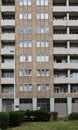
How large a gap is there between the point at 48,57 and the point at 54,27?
8.13m

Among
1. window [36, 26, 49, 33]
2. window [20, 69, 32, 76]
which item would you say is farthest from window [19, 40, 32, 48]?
window [20, 69, 32, 76]

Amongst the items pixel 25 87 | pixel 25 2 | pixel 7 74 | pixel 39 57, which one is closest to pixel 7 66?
pixel 7 74

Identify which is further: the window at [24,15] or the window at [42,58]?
the window at [24,15]

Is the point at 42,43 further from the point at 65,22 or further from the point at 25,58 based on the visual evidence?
the point at 65,22

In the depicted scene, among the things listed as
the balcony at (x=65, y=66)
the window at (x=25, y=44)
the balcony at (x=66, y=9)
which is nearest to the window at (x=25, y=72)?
the window at (x=25, y=44)

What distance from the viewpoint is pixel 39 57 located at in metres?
84.8

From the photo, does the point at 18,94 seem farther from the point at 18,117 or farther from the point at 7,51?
the point at 18,117

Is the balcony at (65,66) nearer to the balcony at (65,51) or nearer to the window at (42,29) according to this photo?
the balcony at (65,51)

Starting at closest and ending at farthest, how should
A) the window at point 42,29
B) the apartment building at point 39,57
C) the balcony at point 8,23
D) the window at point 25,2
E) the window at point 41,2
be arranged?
1. the apartment building at point 39,57
2. the balcony at point 8,23
3. the window at point 42,29
4. the window at point 25,2
5. the window at point 41,2

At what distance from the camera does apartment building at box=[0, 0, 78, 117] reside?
8312 centimetres

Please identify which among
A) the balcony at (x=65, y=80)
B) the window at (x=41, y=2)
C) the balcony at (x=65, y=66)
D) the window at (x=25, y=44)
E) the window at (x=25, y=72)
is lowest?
the balcony at (x=65, y=80)

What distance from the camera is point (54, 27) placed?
86.8m

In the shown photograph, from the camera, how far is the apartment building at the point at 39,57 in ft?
273

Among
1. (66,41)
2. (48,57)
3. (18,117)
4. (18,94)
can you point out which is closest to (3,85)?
(18,94)
